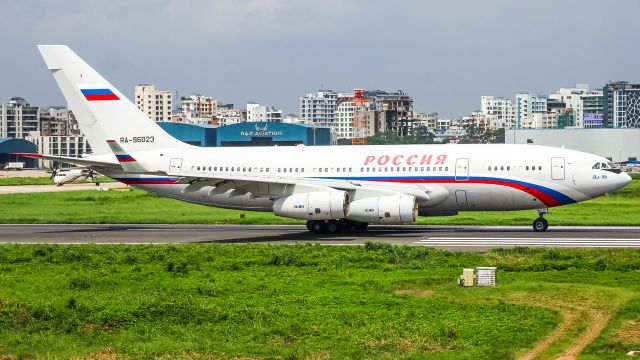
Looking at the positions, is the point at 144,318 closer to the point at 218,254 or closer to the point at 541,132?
the point at 218,254

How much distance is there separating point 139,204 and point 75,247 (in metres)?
30.3

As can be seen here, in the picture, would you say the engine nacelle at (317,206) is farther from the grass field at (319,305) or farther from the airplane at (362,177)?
the grass field at (319,305)

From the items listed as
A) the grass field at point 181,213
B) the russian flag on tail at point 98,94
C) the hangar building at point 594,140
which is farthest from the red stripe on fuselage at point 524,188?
the hangar building at point 594,140

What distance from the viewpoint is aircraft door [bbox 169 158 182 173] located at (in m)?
49.2

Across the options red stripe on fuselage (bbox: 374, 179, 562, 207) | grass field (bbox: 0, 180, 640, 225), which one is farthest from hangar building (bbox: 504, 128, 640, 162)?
red stripe on fuselage (bbox: 374, 179, 562, 207)

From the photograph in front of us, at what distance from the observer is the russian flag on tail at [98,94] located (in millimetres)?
49938

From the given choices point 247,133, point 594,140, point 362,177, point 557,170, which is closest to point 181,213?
point 362,177

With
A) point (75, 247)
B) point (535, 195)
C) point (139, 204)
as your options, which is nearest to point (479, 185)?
point (535, 195)

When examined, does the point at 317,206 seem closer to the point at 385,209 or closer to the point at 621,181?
the point at 385,209

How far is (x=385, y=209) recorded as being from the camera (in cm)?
4275

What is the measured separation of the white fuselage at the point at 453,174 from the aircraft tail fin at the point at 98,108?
383 cm

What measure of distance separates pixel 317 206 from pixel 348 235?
2.73 meters

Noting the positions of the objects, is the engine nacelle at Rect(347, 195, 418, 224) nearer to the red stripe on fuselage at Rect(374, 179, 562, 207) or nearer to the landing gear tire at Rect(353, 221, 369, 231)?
the red stripe on fuselage at Rect(374, 179, 562, 207)

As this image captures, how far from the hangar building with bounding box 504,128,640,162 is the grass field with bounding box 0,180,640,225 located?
115 m
